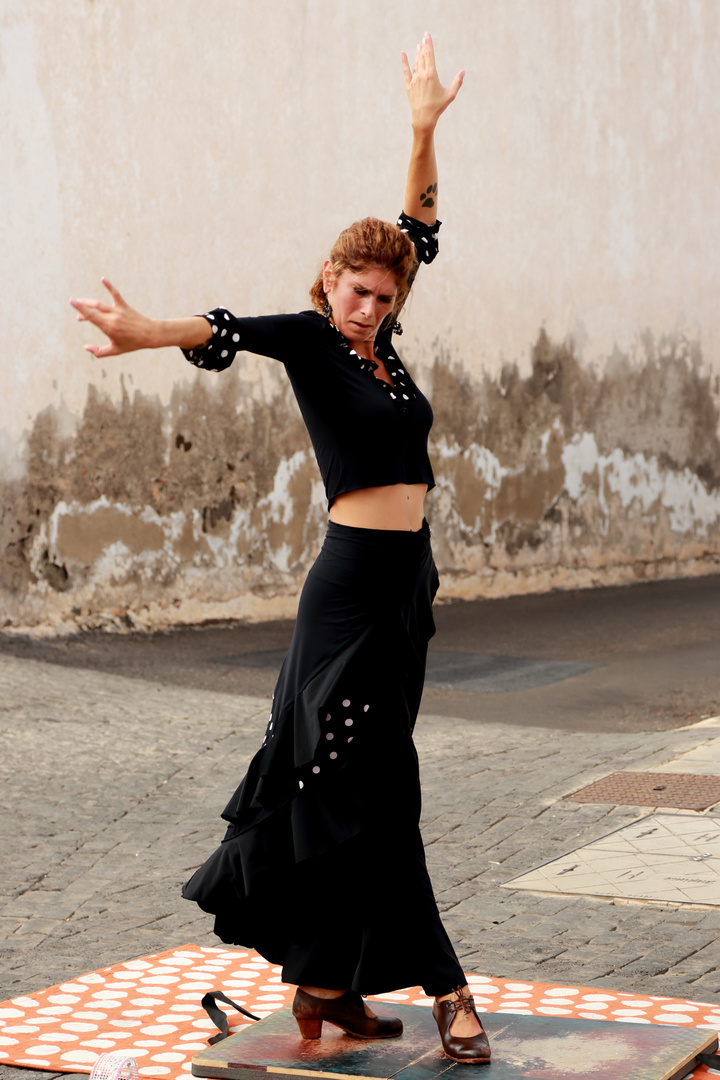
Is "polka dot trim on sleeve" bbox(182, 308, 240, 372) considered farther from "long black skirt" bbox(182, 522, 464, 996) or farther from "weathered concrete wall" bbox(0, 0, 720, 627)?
"weathered concrete wall" bbox(0, 0, 720, 627)

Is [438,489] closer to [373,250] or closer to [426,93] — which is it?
[426,93]

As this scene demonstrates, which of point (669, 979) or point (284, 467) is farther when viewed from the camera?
point (284, 467)

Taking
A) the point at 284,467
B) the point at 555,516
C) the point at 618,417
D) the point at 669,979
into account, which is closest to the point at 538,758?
the point at 669,979

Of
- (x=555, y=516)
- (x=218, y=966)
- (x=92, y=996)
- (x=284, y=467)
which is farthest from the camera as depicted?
(x=555, y=516)

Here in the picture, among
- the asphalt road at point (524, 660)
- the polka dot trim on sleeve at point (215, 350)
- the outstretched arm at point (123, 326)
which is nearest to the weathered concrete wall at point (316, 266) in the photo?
the asphalt road at point (524, 660)

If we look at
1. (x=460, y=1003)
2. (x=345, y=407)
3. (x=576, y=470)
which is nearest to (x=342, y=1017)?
(x=460, y=1003)

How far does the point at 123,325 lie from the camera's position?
2.75m

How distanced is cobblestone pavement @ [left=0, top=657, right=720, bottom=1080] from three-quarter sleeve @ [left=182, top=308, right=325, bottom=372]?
1.70 metres

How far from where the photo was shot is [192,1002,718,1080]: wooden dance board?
9.82 ft

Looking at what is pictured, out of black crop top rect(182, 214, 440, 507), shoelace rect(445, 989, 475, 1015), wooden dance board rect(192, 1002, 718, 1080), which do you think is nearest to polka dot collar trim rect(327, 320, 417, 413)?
black crop top rect(182, 214, 440, 507)

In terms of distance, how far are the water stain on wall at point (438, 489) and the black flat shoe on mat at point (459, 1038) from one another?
742 centimetres

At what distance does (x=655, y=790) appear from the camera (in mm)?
5969

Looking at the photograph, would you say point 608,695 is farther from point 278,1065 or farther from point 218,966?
point 278,1065

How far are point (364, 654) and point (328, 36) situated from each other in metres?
9.85
